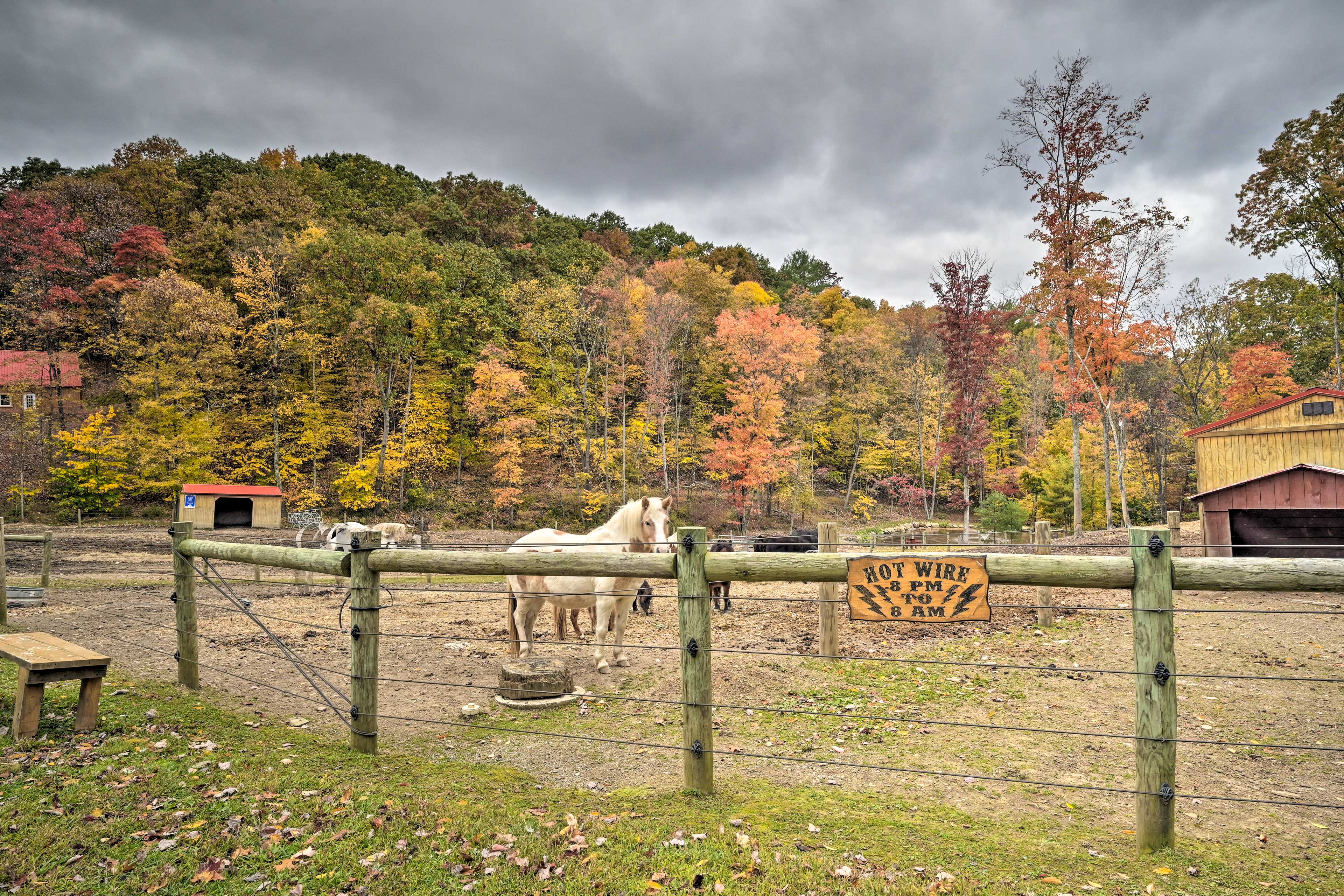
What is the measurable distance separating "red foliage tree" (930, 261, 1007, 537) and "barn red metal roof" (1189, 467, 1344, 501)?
54.4 ft

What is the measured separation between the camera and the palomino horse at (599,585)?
7.80 meters

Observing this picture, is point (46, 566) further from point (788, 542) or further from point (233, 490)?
point (233, 490)

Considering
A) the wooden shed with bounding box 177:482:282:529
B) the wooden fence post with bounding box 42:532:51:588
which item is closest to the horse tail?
the wooden fence post with bounding box 42:532:51:588

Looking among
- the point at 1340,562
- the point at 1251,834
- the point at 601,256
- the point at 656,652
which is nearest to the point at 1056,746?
the point at 1251,834

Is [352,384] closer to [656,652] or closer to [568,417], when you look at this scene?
[568,417]

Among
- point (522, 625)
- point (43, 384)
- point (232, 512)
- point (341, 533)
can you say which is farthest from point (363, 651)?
point (43, 384)

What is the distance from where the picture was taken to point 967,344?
30.8 meters

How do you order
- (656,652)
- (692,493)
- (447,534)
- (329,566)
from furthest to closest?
(692,493), (447,534), (656,652), (329,566)

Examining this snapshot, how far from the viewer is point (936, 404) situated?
4081 centimetres

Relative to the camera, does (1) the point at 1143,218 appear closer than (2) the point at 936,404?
Yes

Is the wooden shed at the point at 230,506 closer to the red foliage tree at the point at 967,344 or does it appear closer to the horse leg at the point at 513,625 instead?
the horse leg at the point at 513,625

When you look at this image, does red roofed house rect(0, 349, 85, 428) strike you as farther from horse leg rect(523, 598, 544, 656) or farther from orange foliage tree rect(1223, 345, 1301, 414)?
orange foliage tree rect(1223, 345, 1301, 414)

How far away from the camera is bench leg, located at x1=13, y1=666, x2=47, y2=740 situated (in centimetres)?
436

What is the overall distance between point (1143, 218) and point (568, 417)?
26516mm
